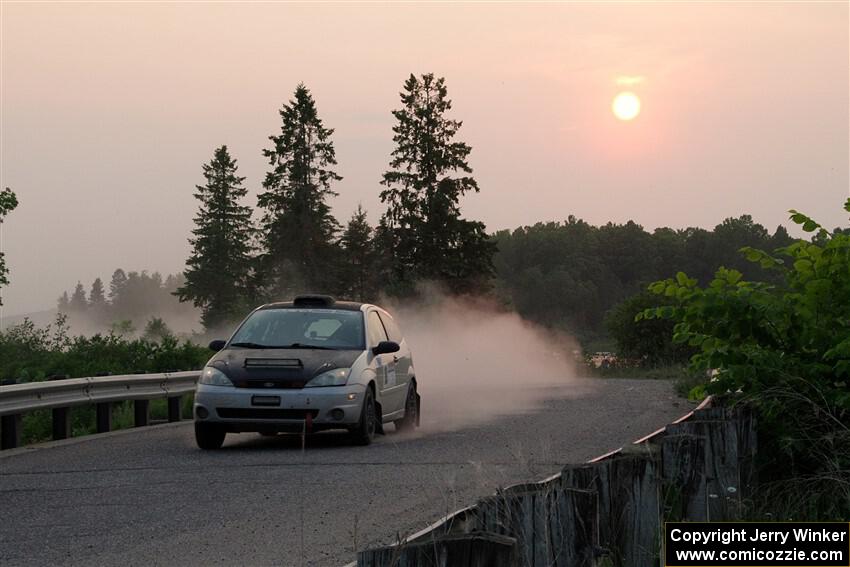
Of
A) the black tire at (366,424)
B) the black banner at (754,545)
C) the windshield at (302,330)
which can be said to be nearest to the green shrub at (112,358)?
the windshield at (302,330)

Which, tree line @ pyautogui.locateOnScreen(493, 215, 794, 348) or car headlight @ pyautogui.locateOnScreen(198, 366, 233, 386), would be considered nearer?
car headlight @ pyautogui.locateOnScreen(198, 366, 233, 386)

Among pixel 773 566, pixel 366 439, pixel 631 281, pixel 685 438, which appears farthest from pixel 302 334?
pixel 631 281

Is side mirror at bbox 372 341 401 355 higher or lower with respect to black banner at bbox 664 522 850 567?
higher

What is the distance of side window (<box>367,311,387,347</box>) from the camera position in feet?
55.9

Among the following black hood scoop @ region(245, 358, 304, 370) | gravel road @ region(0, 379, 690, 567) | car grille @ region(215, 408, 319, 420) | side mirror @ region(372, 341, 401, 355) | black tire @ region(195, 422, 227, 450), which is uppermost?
side mirror @ region(372, 341, 401, 355)

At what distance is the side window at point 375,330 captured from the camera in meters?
17.0

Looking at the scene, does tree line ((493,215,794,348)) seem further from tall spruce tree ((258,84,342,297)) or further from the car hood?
the car hood

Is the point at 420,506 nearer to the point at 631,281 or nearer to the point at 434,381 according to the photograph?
the point at 434,381

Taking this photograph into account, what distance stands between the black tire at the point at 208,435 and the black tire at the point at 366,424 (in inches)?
60.5

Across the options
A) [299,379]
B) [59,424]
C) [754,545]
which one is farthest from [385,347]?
[754,545]

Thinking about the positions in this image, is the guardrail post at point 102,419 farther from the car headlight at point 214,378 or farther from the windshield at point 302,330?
the car headlight at point 214,378

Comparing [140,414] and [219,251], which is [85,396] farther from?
[219,251]

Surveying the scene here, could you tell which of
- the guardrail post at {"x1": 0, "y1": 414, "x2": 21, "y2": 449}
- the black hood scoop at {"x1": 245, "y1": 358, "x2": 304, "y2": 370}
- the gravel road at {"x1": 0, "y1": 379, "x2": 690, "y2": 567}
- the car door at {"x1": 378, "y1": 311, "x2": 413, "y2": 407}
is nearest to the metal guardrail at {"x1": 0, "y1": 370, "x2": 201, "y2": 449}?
the guardrail post at {"x1": 0, "y1": 414, "x2": 21, "y2": 449}

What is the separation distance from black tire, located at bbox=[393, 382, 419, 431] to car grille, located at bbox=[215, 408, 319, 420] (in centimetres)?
258
